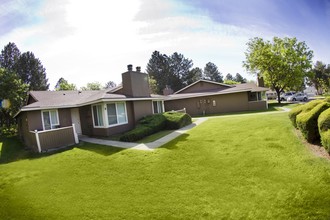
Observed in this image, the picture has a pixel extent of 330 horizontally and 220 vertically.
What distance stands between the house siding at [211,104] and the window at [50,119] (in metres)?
17.0

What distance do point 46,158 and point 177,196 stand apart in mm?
8067

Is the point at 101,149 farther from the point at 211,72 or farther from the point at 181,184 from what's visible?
the point at 211,72

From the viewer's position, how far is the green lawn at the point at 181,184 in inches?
187

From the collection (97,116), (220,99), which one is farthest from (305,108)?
(220,99)

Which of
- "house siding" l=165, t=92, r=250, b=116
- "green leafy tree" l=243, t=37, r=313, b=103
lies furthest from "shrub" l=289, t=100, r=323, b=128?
"green leafy tree" l=243, t=37, r=313, b=103

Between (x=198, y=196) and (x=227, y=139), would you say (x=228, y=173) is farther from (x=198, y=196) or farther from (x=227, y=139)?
(x=227, y=139)

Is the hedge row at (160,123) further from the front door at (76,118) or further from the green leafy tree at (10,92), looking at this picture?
the green leafy tree at (10,92)

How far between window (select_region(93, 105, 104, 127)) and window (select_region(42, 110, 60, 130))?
2.70m

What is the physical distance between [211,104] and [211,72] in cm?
5750

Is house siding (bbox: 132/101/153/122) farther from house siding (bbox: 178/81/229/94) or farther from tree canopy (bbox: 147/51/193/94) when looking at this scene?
tree canopy (bbox: 147/51/193/94)

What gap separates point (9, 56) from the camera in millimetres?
40344

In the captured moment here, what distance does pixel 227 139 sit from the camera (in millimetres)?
9969

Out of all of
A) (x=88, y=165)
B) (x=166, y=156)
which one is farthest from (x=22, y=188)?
(x=166, y=156)

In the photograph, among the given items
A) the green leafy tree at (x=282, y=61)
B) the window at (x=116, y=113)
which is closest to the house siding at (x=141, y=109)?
the window at (x=116, y=113)
